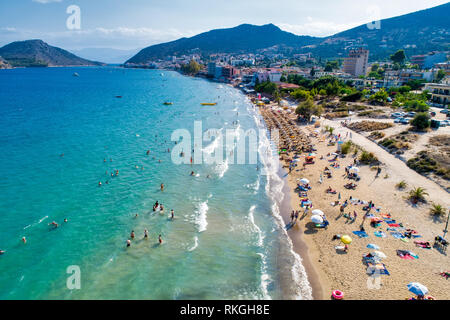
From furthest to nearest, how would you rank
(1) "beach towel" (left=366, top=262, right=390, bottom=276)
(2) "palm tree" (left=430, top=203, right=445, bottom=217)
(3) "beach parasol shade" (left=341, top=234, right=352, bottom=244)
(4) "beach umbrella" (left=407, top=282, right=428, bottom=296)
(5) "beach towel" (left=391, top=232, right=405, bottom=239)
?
(2) "palm tree" (left=430, top=203, right=445, bottom=217), (5) "beach towel" (left=391, top=232, right=405, bottom=239), (3) "beach parasol shade" (left=341, top=234, right=352, bottom=244), (1) "beach towel" (left=366, top=262, right=390, bottom=276), (4) "beach umbrella" (left=407, top=282, right=428, bottom=296)

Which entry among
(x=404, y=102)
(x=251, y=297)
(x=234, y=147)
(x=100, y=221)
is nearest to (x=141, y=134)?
(x=234, y=147)

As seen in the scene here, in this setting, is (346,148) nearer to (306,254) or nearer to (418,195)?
(418,195)

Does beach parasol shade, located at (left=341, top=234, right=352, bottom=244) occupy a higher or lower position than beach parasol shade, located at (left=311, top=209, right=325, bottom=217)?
lower

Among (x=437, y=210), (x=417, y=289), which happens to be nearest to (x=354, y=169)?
(x=437, y=210)

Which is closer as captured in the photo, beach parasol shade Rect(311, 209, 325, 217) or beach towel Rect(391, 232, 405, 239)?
beach towel Rect(391, 232, 405, 239)

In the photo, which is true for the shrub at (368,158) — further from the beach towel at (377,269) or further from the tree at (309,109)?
the tree at (309,109)

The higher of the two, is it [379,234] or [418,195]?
[418,195]

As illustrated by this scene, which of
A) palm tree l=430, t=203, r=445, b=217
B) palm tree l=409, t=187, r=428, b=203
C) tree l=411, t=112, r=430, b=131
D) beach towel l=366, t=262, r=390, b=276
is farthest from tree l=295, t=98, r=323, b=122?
beach towel l=366, t=262, r=390, b=276

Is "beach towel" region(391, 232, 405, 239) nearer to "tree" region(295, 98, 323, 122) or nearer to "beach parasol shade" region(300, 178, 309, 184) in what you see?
"beach parasol shade" region(300, 178, 309, 184)
